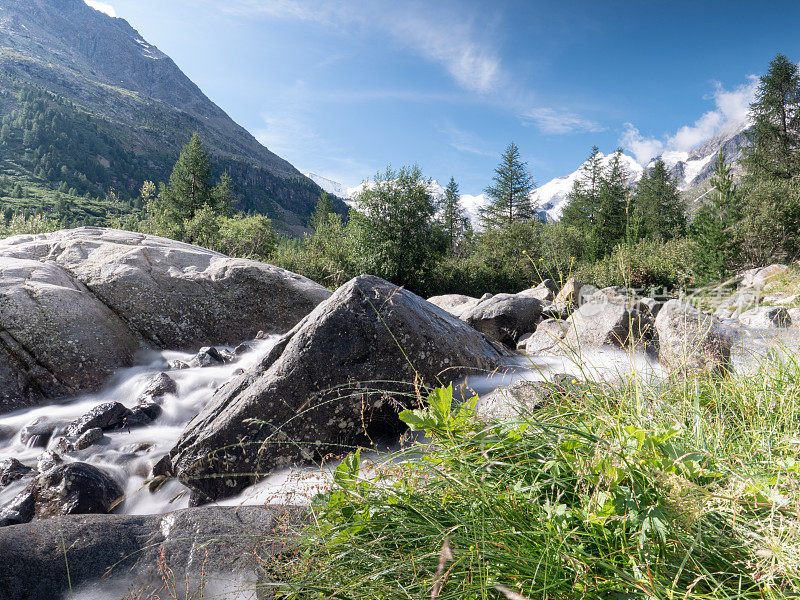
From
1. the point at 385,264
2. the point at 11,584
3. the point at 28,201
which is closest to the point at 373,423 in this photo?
the point at 11,584

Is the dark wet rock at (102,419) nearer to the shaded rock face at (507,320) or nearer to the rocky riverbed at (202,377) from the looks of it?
the rocky riverbed at (202,377)

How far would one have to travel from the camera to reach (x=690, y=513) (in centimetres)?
130

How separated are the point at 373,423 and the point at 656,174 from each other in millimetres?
58790

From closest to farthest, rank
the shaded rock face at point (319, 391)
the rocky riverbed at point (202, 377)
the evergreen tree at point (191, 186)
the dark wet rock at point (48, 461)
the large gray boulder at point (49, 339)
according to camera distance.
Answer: the rocky riverbed at point (202, 377) < the shaded rock face at point (319, 391) < the dark wet rock at point (48, 461) < the large gray boulder at point (49, 339) < the evergreen tree at point (191, 186)

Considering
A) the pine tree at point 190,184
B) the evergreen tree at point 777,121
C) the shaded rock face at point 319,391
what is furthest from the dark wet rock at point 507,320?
the pine tree at point 190,184

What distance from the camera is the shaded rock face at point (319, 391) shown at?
3.87 meters

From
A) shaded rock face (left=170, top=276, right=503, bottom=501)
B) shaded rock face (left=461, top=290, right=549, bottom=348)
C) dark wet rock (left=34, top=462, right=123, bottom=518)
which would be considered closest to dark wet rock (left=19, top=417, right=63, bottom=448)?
dark wet rock (left=34, top=462, right=123, bottom=518)

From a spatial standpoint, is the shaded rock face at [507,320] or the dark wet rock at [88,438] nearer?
the dark wet rock at [88,438]

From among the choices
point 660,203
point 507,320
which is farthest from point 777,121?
point 507,320

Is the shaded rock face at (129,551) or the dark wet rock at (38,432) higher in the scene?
the shaded rock face at (129,551)

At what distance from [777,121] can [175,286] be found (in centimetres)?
4639

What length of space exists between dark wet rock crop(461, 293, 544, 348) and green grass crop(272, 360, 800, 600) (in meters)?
10.2

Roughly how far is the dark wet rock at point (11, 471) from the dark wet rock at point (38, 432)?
757 mm

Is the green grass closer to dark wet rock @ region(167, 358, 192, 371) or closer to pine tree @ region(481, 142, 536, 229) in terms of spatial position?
dark wet rock @ region(167, 358, 192, 371)
